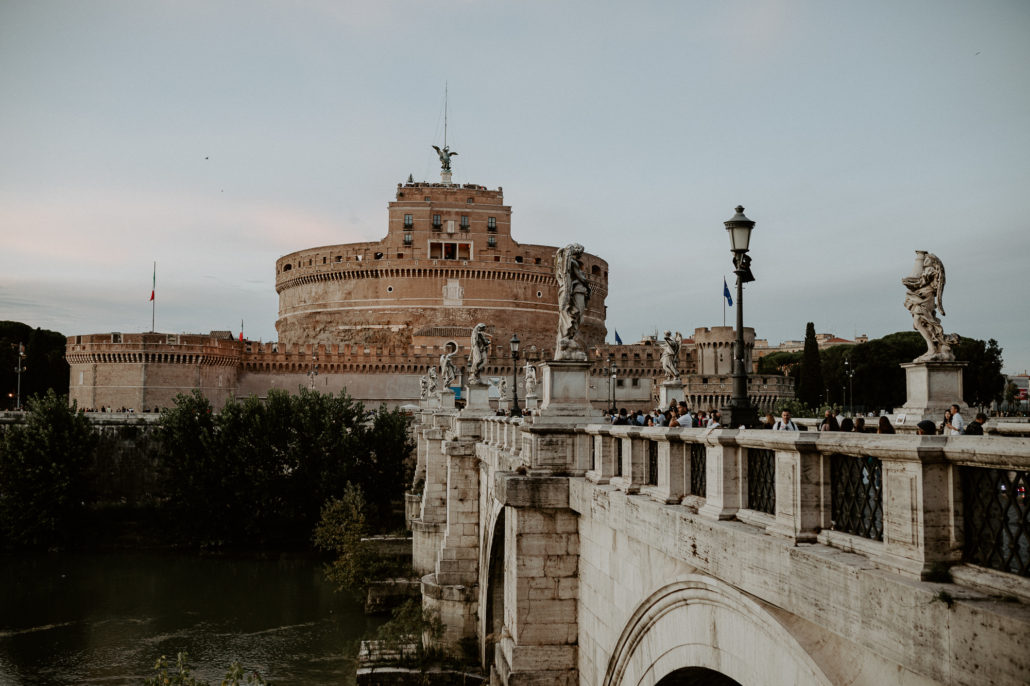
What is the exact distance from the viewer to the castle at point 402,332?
53.5 meters

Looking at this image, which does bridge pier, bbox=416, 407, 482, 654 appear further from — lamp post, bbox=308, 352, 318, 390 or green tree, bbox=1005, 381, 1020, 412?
lamp post, bbox=308, 352, 318, 390

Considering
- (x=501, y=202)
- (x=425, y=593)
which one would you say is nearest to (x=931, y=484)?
(x=425, y=593)

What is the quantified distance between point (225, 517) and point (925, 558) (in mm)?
32707

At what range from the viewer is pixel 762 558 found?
4102mm

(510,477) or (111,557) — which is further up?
(510,477)

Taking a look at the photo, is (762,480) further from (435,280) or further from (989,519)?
(435,280)

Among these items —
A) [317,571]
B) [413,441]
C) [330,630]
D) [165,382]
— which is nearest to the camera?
[330,630]

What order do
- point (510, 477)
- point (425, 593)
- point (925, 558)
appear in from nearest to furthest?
1. point (925, 558)
2. point (510, 477)
3. point (425, 593)

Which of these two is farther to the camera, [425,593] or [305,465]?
[305,465]

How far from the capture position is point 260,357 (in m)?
56.7

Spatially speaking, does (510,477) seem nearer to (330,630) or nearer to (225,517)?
(330,630)

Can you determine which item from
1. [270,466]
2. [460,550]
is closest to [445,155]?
[270,466]

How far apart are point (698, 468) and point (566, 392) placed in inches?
139

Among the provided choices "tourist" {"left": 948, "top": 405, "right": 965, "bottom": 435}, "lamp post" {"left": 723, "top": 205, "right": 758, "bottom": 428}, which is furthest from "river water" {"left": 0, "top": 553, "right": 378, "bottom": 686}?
"tourist" {"left": 948, "top": 405, "right": 965, "bottom": 435}
